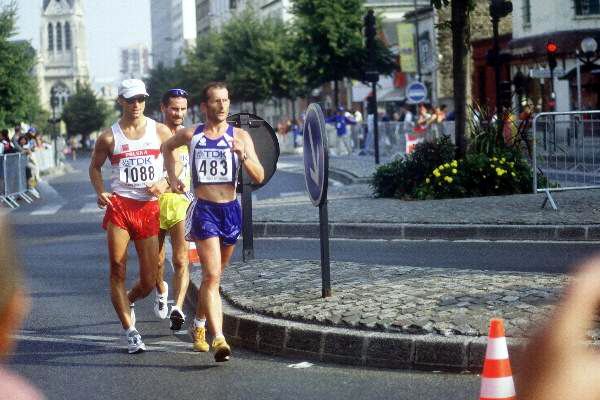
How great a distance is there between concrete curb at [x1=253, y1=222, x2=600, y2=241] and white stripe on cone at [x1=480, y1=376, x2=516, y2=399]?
963 centimetres

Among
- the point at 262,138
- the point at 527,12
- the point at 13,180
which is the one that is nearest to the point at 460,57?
the point at 262,138

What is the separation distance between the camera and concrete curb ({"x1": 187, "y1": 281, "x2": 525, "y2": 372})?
7270 mm

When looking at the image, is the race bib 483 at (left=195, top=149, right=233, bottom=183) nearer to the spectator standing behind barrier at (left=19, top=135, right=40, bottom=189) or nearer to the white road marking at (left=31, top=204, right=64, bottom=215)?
the white road marking at (left=31, top=204, right=64, bottom=215)

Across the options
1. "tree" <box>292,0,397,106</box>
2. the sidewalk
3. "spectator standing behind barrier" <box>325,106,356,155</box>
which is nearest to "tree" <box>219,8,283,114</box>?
"tree" <box>292,0,397,106</box>

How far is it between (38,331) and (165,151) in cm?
185

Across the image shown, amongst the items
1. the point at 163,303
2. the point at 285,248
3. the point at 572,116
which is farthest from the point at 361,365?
the point at 572,116

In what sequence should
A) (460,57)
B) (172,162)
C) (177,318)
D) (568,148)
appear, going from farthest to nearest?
(460,57), (568,148), (177,318), (172,162)

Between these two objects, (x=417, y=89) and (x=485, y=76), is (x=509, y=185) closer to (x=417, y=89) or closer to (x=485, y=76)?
(x=417, y=89)

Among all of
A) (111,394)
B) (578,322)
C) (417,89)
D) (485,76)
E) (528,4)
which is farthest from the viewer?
(485,76)

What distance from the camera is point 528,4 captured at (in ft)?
167

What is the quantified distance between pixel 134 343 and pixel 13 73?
132 ft

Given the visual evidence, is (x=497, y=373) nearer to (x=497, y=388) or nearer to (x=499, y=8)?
(x=497, y=388)

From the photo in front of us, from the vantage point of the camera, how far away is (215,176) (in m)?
8.20

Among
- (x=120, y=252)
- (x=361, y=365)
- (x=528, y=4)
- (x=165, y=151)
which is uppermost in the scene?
(x=528, y=4)
